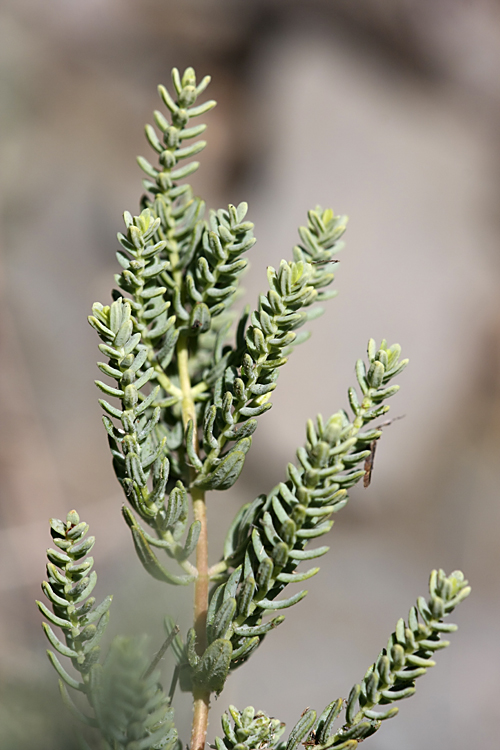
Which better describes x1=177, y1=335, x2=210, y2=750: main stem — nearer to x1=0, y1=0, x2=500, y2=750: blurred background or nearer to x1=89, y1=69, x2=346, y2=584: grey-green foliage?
x1=89, y1=69, x2=346, y2=584: grey-green foliage

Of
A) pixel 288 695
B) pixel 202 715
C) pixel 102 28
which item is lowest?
pixel 202 715

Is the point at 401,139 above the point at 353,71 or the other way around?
the other way around

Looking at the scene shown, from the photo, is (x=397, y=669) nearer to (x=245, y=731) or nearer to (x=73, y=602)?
(x=245, y=731)

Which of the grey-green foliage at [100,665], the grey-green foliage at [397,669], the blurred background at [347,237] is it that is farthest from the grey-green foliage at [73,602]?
the blurred background at [347,237]

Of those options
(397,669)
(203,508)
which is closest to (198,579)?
(203,508)

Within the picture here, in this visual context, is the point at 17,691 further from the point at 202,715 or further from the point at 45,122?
the point at 45,122

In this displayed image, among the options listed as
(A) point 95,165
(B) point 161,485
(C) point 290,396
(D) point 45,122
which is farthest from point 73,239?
(B) point 161,485

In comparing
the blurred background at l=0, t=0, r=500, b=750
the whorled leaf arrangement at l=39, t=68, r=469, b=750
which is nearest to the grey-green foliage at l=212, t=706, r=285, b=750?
the whorled leaf arrangement at l=39, t=68, r=469, b=750
